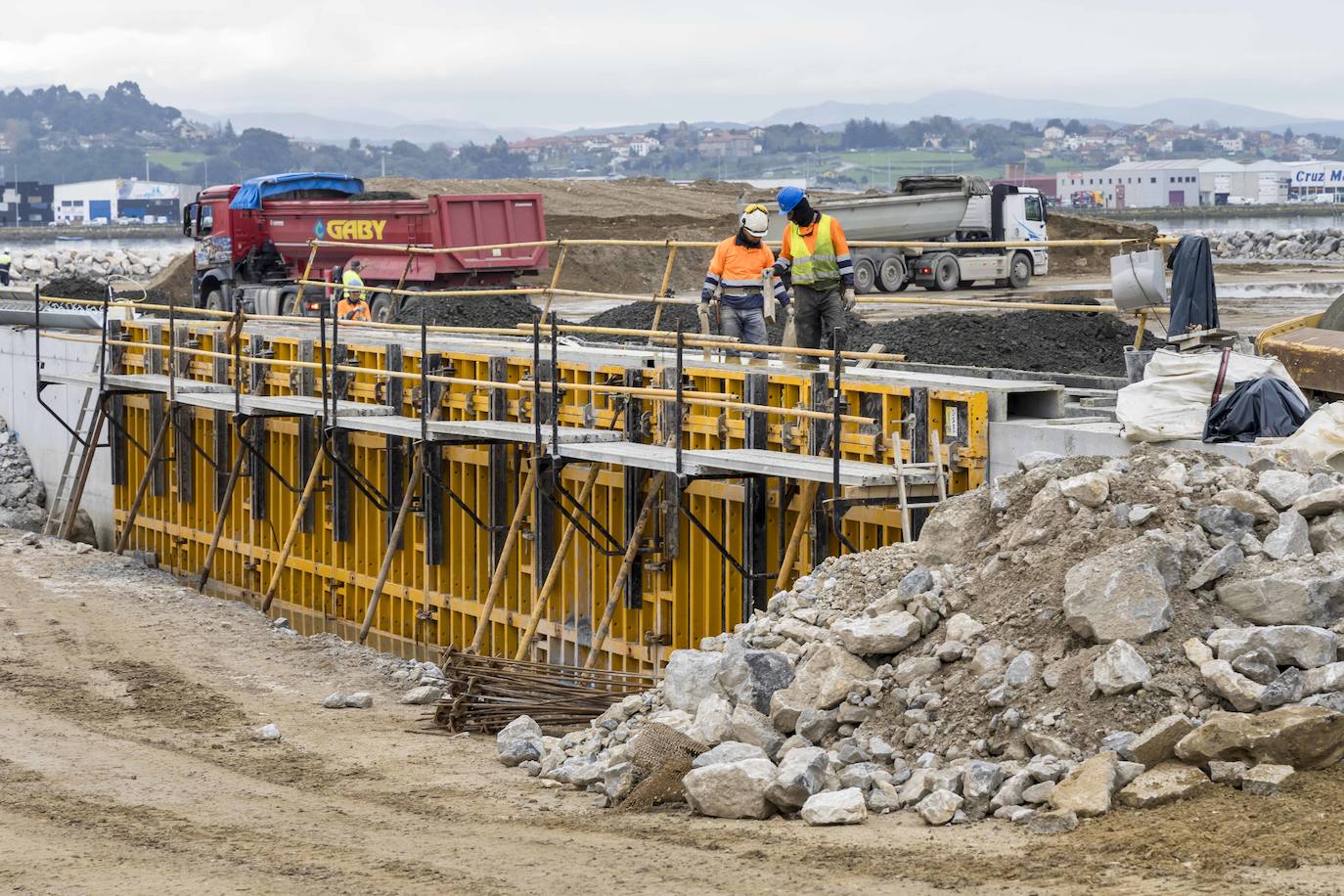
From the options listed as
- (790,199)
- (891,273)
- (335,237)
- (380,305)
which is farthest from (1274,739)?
(891,273)

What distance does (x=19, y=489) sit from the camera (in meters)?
28.5

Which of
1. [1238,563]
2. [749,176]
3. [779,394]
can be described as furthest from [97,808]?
[749,176]

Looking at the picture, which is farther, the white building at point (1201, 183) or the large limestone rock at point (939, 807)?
the white building at point (1201, 183)

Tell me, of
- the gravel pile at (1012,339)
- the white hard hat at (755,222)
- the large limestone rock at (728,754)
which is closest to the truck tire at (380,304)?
the gravel pile at (1012,339)

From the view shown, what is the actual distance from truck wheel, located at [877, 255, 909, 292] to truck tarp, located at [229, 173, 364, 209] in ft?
Result: 36.1

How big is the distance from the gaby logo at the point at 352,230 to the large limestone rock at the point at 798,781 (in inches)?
1026

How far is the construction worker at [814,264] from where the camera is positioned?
15750 millimetres

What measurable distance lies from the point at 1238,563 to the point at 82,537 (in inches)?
832

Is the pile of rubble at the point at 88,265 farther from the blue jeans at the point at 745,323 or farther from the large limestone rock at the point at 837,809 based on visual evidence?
the large limestone rock at the point at 837,809

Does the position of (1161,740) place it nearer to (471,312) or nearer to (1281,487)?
(1281,487)

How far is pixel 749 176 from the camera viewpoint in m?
188

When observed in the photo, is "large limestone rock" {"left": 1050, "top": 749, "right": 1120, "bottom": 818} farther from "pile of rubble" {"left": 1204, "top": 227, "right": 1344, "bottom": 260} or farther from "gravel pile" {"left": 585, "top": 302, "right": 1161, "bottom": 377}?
"pile of rubble" {"left": 1204, "top": 227, "right": 1344, "bottom": 260}

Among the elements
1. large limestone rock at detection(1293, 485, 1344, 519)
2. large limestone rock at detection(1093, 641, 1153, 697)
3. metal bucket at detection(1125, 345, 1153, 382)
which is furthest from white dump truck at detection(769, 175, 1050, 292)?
large limestone rock at detection(1093, 641, 1153, 697)

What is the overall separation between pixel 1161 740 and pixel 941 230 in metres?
32.1
